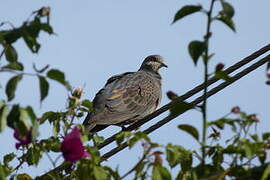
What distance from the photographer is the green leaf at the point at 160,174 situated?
8.87 ft

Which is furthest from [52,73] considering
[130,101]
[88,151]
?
[130,101]

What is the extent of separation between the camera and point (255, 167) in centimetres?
273

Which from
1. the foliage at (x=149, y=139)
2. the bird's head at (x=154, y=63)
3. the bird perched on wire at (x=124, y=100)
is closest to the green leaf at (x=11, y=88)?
the foliage at (x=149, y=139)

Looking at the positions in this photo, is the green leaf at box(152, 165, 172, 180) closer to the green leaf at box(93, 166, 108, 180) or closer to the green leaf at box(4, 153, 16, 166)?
the green leaf at box(93, 166, 108, 180)

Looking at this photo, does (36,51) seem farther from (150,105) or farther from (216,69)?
(150,105)

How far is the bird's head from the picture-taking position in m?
11.3

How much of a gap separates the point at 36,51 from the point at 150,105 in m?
6.99

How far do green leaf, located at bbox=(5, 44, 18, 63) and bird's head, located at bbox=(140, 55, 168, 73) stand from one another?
8.40 m

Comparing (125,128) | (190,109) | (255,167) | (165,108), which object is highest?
(125,128)

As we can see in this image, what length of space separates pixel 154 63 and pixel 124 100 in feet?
7.79

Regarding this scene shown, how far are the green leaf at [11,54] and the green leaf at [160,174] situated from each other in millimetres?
794

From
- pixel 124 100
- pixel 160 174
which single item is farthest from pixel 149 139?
pixel 124 100

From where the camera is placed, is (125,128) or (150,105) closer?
(125,128)

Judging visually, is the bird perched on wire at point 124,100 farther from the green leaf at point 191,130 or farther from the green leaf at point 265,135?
the green leaf at point 191,130
